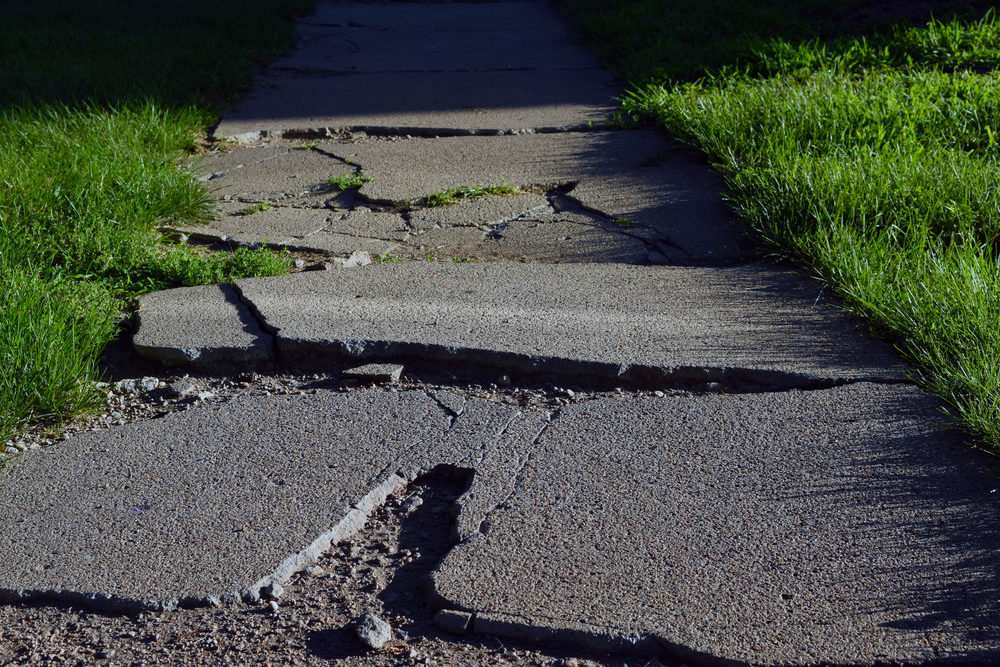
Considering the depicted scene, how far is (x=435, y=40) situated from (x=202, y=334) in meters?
5.35

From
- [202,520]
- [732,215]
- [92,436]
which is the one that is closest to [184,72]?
[732,215]

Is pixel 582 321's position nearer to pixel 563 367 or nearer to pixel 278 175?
pixel 563 367

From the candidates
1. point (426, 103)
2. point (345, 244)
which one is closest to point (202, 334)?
point (345, 244)

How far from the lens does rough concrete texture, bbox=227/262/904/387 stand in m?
2.28

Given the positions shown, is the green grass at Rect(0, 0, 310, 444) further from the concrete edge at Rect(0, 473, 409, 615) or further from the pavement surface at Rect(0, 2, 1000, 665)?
the concrete edge at Rect(0, 473, 409, 615)

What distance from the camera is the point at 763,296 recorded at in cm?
270

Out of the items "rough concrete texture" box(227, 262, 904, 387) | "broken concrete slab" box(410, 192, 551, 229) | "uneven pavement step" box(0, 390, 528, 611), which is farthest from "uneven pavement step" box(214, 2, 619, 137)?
"uneven pavement step" box(0, 390, 528, 611)

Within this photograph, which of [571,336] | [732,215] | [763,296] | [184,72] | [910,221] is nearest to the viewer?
[571,336]

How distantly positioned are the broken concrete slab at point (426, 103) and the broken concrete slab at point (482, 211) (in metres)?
1.09

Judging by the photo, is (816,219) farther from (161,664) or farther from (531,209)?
(161,664)

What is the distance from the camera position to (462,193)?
3.77 meters

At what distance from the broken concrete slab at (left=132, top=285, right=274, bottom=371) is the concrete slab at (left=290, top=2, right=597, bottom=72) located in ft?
12.8

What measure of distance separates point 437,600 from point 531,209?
7.29 ft

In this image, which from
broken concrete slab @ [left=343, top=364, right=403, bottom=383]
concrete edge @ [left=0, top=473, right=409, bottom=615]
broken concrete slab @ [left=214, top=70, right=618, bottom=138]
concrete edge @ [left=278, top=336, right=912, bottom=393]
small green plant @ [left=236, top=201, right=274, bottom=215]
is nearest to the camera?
concrete edge @ [left=0, top=473, right=409, bottom=615]
